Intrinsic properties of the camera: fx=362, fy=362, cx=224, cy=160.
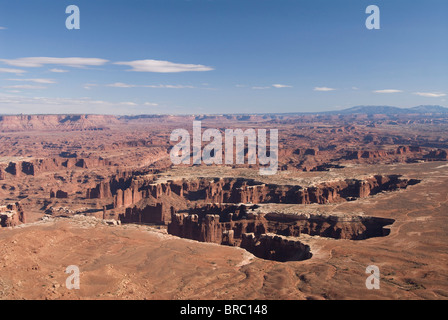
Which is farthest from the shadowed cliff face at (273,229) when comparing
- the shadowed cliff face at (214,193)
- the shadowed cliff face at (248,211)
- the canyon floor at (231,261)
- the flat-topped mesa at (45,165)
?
the flat-topped mesa at (45,165)

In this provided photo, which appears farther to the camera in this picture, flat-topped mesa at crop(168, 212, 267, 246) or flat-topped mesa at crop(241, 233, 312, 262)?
flat-topped mesa at crop(168, 212, 267, 246)

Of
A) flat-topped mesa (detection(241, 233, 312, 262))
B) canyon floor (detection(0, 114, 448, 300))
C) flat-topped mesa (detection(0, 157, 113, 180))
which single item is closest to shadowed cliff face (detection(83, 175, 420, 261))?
flat-topped mesa (detection(241, 233, 312, 262))

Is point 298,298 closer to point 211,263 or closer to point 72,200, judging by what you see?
point 211,263

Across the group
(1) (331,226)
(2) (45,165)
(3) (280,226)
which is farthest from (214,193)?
(2) (45,165)

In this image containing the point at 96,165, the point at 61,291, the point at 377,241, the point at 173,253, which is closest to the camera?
the point at 61,291

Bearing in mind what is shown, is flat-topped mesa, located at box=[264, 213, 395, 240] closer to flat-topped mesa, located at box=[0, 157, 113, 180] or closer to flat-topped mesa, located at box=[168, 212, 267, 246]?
flat-topped mesa, located at box=[168, 212, 267, 246]

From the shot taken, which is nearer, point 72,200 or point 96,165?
point 72,200

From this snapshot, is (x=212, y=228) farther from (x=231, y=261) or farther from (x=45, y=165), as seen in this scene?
(x=45, y=165)

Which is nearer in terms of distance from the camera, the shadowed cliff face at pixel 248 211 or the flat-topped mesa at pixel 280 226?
the shadowed cliff face at pixel 248 211

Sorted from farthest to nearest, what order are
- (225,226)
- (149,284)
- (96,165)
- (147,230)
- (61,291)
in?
(96,165) < (225,226) < (147,230) < (149,284) < (61,291)

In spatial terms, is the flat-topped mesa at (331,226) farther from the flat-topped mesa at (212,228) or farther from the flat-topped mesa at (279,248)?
the flat-topped mesa at (279,248)

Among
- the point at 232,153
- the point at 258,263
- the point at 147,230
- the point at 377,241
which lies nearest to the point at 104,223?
the point at 147,230
